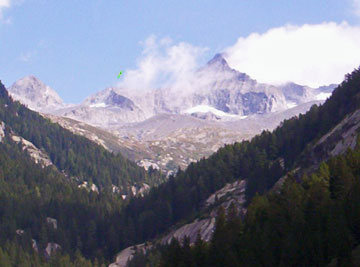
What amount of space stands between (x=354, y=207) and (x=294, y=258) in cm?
942

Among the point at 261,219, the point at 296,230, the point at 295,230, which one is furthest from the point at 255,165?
the point at 296,230

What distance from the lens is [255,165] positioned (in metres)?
184

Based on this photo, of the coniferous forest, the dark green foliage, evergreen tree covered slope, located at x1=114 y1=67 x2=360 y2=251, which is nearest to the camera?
the dark green foliage

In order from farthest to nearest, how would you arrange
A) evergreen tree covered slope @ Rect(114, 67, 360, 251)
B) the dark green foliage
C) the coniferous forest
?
evergreen tree covered slope @ Rect(114, 67, 360, 251) → the coniferous forest → the dark green foliage

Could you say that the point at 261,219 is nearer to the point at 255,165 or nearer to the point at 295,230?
the point at 295,230

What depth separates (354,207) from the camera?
263ft

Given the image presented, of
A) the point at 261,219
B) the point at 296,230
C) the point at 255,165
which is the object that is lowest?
the point at 296,230

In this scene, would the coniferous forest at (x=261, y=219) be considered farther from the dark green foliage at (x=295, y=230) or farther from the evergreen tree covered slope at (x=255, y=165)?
the evergreen tree covered slope at (x=255, y=165)

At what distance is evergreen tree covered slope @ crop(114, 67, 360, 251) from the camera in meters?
166

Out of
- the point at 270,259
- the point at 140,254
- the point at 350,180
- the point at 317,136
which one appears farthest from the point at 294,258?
the point at 317,136

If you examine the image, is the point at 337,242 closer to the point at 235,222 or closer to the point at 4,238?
the point at 235,222

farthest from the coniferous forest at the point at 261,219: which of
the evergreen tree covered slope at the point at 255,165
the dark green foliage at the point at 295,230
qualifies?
the evergreen tree covered slope at the point at 255,165

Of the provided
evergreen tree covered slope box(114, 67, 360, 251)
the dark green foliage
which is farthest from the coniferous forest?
evergreen tree covered slope box(114, 67, 360, 251)

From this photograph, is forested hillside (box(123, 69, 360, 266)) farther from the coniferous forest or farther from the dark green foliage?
the coniferous forest
